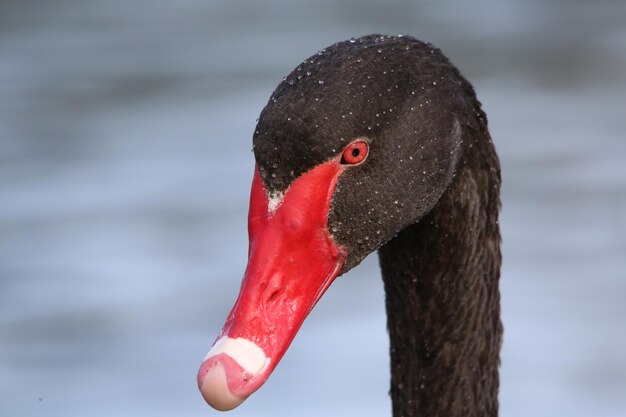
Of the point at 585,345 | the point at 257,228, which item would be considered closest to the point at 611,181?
the point at 585,345

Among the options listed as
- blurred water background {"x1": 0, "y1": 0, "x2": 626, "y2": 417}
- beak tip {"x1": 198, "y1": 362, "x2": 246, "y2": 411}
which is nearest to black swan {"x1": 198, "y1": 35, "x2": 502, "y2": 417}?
beak tip {"x1": 198, "y1": 362, "x2": 246, "y2": 411}

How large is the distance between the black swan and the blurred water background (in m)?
2.13

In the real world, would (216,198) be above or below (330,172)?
above

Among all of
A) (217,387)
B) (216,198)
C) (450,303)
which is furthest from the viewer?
(216,198)

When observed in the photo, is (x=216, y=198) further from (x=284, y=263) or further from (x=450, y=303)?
(x=284, y=263)

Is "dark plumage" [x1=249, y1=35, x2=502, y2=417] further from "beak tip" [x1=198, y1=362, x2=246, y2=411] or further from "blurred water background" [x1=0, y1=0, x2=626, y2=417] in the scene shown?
"blurred water background" [x1=0, y1=0, x2=626, y2=417]

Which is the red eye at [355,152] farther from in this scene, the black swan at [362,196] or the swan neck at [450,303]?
the swan neck at [450,303]

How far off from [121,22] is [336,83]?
6498 mm

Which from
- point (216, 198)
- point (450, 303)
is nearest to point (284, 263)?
point (450, 303)

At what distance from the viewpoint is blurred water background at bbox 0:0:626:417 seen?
567cm

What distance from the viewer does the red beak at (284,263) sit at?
2.92 metres

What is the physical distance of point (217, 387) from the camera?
109 inches

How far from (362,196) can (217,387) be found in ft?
1.80

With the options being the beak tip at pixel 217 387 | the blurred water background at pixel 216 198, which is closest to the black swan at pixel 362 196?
the beak tip at pixel 217 387
